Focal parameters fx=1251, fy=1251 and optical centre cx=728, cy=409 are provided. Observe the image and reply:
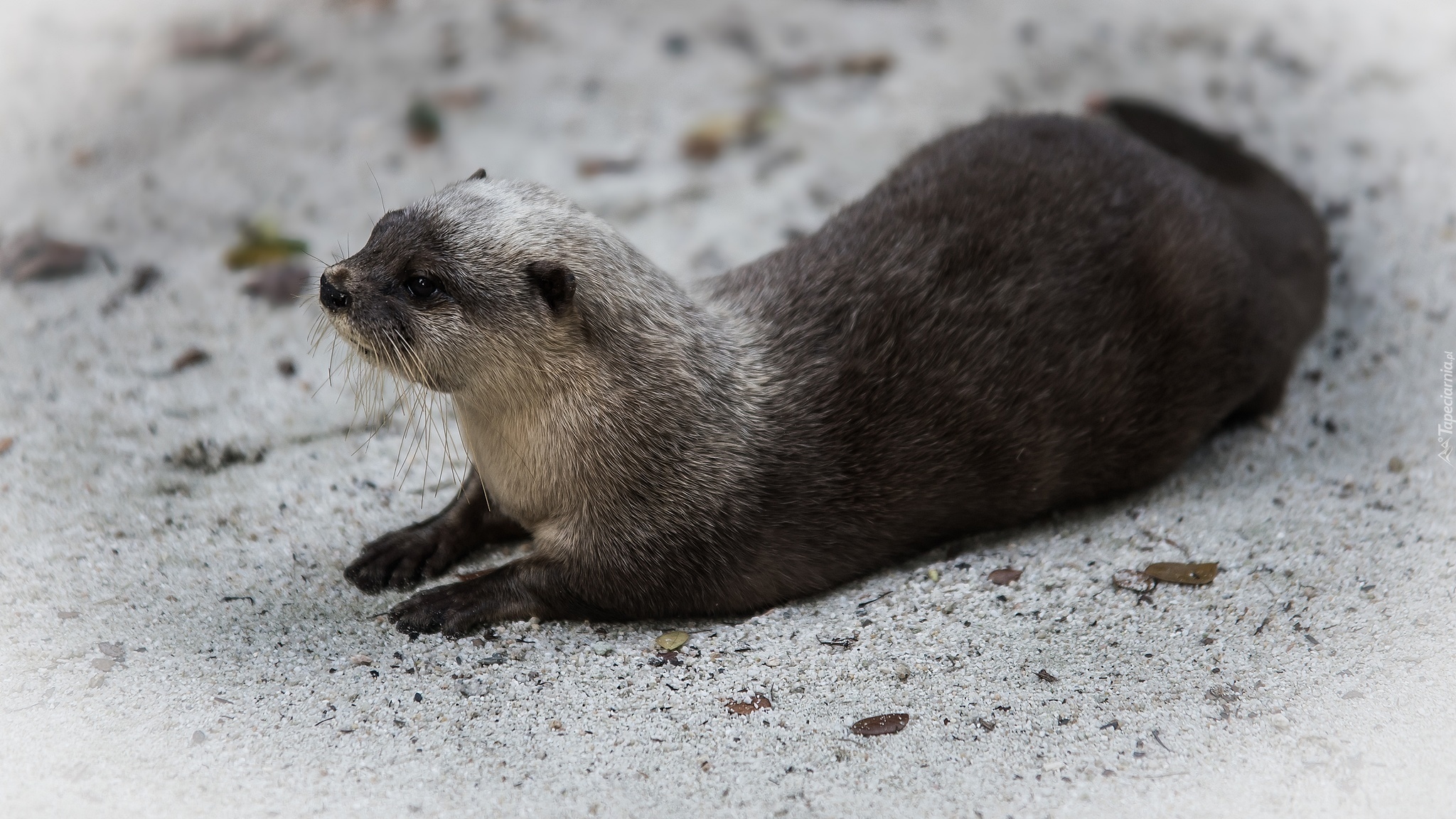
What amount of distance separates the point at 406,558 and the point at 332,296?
0.63 metres

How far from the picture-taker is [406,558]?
108 inches

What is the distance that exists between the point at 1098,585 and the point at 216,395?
7.60 ft

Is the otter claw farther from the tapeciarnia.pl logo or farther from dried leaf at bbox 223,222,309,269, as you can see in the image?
the tapeciarnia.pl logo

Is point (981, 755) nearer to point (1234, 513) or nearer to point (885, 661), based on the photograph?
point (885, 661)

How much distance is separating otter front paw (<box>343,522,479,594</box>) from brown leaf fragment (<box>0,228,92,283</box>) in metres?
1.71

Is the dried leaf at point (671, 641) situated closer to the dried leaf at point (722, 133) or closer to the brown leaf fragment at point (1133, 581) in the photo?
the brown leaf fragment at point (1133, 581)

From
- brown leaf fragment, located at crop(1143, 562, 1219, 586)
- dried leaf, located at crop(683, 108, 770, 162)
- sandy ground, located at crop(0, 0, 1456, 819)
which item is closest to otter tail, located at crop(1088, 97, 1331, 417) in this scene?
sandy ground, located at crop(0, 0, 1456, 819)

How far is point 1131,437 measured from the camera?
2951mm

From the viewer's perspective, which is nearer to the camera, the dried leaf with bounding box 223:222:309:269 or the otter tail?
the otter tail

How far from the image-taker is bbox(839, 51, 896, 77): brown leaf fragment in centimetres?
488

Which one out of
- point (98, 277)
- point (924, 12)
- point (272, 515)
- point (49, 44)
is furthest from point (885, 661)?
point (49, 44)

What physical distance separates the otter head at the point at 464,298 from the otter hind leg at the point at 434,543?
428mm

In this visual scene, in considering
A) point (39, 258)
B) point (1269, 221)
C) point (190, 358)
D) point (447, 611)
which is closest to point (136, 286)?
point (39, 258)

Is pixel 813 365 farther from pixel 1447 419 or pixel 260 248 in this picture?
pixel 260 248
